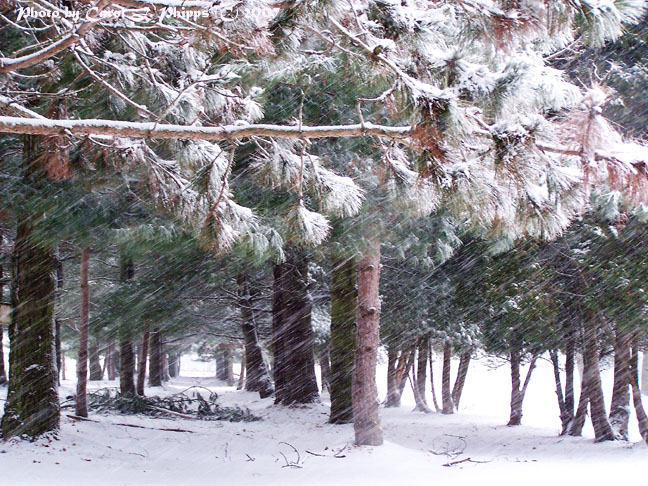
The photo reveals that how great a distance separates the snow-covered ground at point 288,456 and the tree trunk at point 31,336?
1.07 ft

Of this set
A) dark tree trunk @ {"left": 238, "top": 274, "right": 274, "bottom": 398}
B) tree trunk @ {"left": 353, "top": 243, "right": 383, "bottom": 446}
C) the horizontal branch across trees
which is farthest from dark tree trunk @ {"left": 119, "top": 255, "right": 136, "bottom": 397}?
the horizontal branch across trees

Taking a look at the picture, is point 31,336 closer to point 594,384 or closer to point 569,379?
point 594,384

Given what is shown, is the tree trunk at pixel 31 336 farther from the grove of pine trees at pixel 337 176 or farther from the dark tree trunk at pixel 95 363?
the dark tree trunk at pixel 95 363

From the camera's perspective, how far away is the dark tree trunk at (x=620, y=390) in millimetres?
10141

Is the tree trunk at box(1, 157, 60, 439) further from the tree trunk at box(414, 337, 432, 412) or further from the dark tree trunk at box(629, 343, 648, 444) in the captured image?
the tree trunk at box(414, 337, 432, 412)

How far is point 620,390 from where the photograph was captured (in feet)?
34.2

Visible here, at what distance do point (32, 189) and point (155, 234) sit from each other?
5.28 ft

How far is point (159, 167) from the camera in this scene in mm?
5785

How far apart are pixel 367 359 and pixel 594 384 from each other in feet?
16.7

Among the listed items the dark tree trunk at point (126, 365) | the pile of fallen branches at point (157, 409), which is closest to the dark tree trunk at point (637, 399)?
the pile of fallen branches at point (157, 409)

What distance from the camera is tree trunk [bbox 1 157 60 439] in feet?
23.9

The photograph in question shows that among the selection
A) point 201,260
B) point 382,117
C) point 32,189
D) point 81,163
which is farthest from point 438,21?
point 201,260

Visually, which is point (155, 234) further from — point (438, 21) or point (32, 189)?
point (438, 21)

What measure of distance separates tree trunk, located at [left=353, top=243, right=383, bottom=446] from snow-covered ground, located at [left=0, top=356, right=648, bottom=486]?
288 mm
